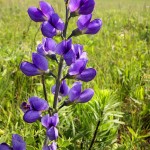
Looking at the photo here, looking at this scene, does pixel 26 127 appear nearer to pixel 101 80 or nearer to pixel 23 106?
pixel 23 106

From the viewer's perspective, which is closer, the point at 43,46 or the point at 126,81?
the point at 43,46

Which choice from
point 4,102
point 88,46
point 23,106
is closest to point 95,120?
point 23,106

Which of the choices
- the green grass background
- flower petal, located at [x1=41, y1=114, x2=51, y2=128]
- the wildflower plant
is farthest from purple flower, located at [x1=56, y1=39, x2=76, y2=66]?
the green grass background

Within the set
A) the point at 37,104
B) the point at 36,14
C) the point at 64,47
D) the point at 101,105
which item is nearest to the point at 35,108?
the point at 37,104

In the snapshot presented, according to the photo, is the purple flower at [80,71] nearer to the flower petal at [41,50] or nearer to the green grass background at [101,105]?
the flower petal at [41,50]

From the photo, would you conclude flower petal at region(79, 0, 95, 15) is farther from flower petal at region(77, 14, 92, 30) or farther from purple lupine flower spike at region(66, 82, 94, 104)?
purple lupine flower spike at region(66, 82, 94, 104)
